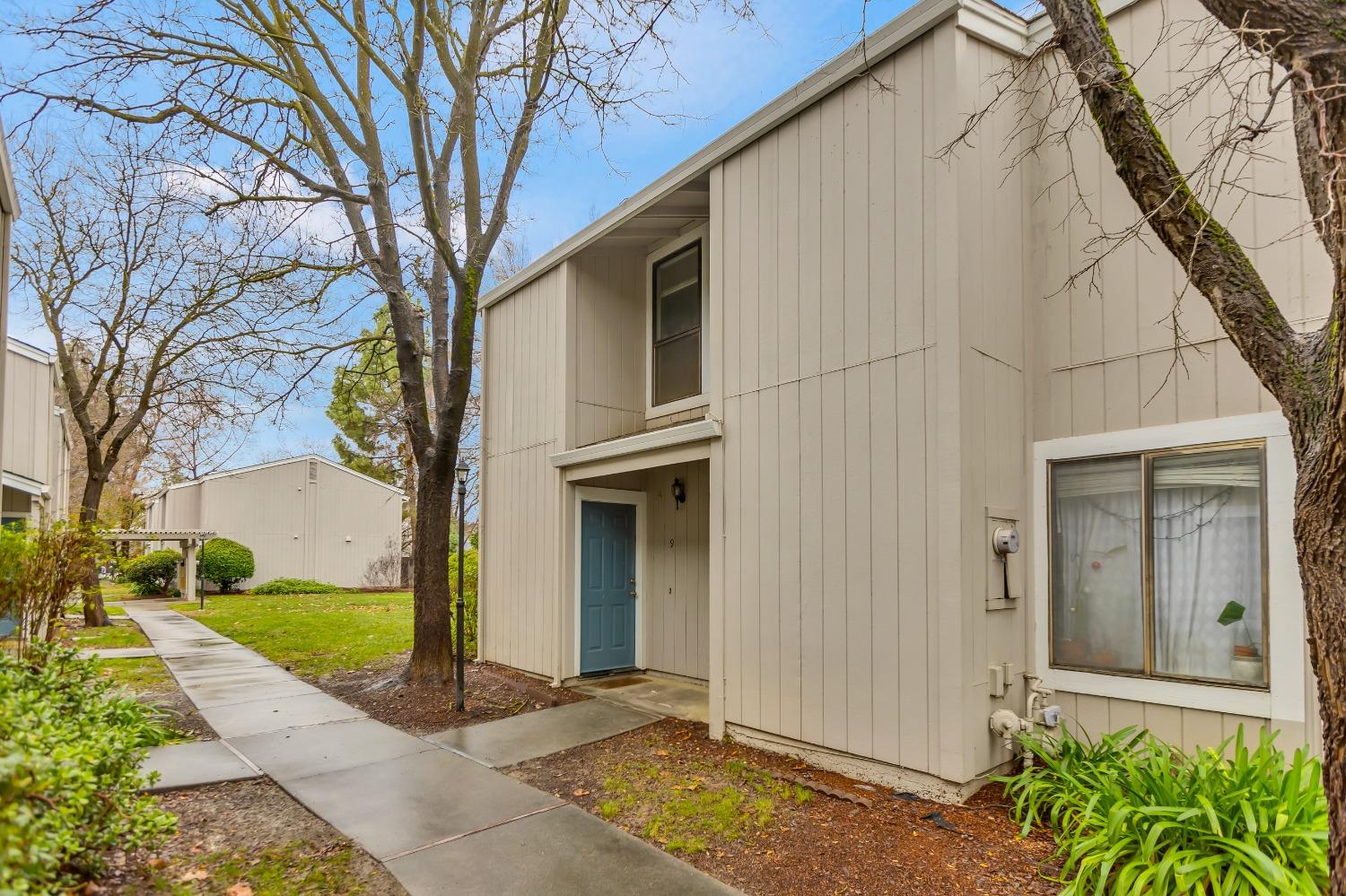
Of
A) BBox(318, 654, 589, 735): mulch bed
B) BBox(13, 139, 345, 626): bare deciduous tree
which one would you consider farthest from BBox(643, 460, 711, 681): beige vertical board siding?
BBox(13, 139, 345, 626): bare deciduous tree

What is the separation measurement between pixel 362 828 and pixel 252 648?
8275 mm

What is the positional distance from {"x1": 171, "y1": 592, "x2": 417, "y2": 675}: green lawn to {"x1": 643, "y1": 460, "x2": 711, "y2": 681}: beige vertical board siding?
12.4 ft

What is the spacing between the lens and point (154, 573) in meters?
21.7

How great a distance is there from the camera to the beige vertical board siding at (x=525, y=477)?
821 centimetres

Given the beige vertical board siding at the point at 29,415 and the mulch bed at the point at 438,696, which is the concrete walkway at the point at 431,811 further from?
the beige vertical board siding at the point at 29,415

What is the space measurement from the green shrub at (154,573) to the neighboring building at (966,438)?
22.4 m

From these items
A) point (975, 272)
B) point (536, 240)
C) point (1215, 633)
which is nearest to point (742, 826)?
point (1215, 633)

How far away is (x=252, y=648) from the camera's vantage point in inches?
429

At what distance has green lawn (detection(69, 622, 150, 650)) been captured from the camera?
11.0 m

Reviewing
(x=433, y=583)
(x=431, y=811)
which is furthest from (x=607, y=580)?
(x=431, y=811)

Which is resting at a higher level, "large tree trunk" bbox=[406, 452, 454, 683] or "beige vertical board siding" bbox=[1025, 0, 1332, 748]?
"beige vertical board siding" bbox=[1025, 0, 1332, 748]

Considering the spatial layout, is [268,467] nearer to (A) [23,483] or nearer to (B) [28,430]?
(B) [28,430]

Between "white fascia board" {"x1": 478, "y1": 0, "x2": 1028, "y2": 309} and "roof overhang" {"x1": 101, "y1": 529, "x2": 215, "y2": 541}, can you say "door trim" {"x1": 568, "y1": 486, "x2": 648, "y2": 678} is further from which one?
"roof overhang" {"x1": 101, "y1": 529, "x2": 215, "y2": 541}

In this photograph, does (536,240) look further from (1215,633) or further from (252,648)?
(1215,633)
